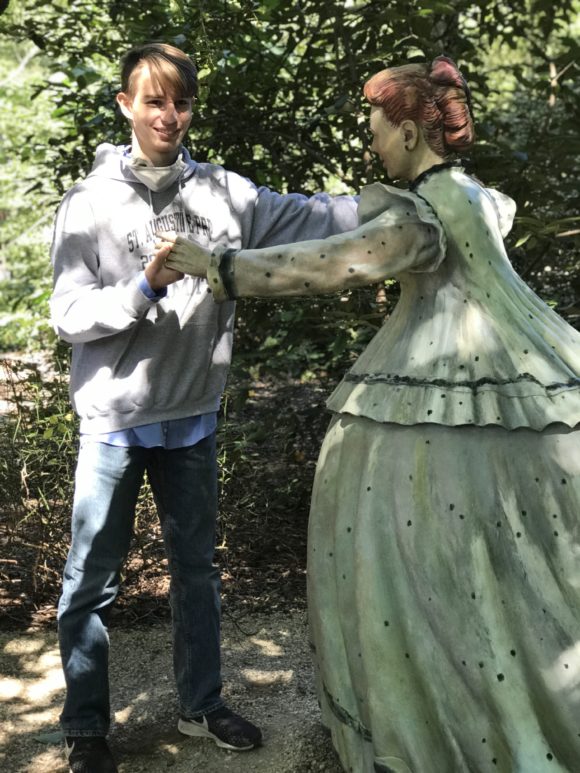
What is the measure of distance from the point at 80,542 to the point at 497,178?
262cm

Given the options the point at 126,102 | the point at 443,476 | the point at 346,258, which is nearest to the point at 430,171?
the point at 346,258

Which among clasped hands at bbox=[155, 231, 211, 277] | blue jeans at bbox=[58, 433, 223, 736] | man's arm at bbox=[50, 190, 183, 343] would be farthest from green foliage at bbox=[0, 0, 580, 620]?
clasped hands at bbox=[155, 231, 211, 277]

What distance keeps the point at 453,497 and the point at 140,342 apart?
108cm

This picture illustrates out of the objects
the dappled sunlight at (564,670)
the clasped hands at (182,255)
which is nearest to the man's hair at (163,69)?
the clasped hands at (182,255)

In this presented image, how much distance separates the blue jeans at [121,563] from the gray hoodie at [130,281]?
6.4 inches

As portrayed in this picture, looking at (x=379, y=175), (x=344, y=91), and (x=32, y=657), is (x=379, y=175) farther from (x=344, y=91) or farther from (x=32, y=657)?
(x=32, y=657)

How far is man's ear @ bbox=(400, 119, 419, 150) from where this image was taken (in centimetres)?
256

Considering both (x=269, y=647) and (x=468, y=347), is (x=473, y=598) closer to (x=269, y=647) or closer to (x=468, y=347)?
(x=468, y=347)

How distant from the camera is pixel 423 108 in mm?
2533

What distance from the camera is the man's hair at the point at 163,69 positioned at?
2.86 m

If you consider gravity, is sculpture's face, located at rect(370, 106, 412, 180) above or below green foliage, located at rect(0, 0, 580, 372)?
below

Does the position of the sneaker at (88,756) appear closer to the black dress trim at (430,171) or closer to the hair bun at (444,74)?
the black dress trim at (430,171)

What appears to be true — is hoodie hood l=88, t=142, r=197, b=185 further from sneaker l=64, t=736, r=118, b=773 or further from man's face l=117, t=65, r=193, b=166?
sneaker l=64, t=736, r=118, b=773

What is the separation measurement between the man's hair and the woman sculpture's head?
593 mm
